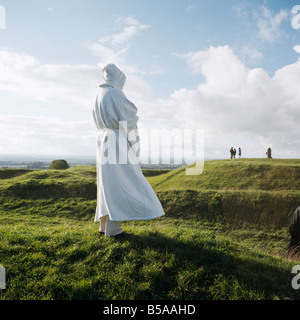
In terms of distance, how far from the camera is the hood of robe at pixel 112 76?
4668 mm

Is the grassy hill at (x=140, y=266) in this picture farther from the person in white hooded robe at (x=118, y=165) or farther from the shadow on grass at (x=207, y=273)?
the person in white hooded robe at (x=118, y=165)

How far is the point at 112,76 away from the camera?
4.67 m

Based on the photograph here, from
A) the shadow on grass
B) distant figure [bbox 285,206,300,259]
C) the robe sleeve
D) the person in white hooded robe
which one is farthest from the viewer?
distant figure [bbox 285,206,300,259]

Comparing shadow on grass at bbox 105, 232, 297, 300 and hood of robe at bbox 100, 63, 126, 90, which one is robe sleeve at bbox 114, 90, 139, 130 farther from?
shadow on grass at bbox 105, 232, 297, 300

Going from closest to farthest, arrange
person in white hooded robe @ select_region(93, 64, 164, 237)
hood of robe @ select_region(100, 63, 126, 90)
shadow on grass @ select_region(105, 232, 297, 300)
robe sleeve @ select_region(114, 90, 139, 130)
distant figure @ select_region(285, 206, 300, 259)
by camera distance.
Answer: shadow on grass @ select_region(105, 232, 297, 300)
person in white hooded robe @ select_region(93, 64, 164, 237)
robe sleeve @ select_region(114, 90, 139, 130)
hood of robe @ select_region(100, 63, 126, 90)
distant figure @ select_region(285, 206, 300, 259)

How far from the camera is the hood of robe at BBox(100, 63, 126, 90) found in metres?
4.67

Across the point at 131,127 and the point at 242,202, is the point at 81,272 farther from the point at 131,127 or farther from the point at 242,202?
the point at 242,202

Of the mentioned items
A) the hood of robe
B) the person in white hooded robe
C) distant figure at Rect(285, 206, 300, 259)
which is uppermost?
the hood of robe

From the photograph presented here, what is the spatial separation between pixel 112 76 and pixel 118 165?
184cm

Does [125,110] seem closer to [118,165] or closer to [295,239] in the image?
[118,165]

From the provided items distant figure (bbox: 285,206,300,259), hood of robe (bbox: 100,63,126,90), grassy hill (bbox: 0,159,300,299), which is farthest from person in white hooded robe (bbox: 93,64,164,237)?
distant figure (bbox: 285,206,300,259)

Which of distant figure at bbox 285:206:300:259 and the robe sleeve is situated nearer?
the robe sleeve
